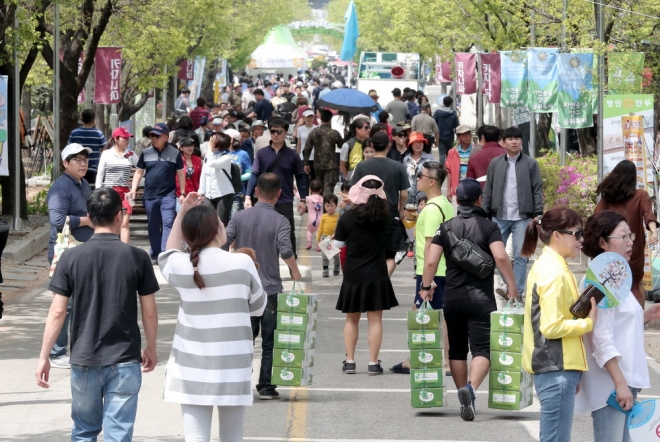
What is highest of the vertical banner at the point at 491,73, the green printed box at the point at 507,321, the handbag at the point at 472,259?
the vertical banner at the point at 491,73

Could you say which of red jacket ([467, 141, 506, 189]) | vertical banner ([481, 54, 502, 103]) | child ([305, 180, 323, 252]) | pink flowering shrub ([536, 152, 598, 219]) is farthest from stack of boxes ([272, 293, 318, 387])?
vertical banner ([481, 54, 502, 103])

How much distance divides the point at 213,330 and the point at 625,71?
11.0m

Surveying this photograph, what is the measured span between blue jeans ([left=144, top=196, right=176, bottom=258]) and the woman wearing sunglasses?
1042cm

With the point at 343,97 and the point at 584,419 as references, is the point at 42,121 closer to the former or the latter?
the point at 343,97

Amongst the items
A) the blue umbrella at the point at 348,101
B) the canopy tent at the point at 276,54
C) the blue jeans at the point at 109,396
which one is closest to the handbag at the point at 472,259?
the blue jeans at the point at 109,396

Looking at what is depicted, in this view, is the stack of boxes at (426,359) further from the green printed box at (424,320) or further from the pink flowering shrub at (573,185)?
the pink flowering shrub at (573,185)

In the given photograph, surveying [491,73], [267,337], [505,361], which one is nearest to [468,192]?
[505,361]

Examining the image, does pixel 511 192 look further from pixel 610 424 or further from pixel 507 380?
pixel 610 424

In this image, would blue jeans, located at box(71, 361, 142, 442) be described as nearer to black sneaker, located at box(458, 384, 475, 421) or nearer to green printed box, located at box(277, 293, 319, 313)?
green printed box, located at box(277, 293, 319, 313)

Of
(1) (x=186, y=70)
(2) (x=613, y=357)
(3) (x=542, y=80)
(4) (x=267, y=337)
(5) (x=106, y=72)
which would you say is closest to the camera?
(2) (x=613, y=357)

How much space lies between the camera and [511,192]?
13.2 meters

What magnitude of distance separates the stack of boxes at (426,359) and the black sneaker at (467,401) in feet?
0.68

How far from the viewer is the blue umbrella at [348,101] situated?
2353 cm

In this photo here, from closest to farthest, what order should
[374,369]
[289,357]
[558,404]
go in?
[558,404] < [289,357] < [374,369]
